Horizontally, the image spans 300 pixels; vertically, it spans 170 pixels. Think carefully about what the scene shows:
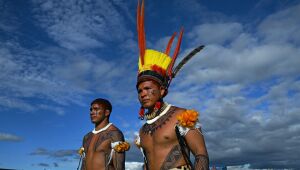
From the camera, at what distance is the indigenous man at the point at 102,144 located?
9.14 metres

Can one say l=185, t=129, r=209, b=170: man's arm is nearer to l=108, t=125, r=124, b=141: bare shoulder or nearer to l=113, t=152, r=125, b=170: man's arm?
l=113, t=152, r=125, b=170: man's arm

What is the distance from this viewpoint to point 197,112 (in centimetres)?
524

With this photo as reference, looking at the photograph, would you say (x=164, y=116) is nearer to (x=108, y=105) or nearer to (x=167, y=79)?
(x=167, y=79)

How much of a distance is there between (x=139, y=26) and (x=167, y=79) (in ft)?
3.09

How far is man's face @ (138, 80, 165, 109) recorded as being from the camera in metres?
5.66

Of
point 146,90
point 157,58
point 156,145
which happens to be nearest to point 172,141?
point 156,145

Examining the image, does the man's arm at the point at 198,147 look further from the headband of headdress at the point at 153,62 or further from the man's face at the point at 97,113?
the man's face at the point at 97,113

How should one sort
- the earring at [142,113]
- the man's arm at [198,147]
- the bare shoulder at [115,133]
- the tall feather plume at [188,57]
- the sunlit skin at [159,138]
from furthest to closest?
the bare shoulder at [115,133]
the tall feather plume at [188,57]
the earring at [142,113]
the sunlit skin at [159,138]
the man's arm at [198,147]

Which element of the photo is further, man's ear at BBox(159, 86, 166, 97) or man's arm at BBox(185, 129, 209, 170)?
man's ear at BBox(159, 86, 166, 97)

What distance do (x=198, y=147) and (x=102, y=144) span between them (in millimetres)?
4601

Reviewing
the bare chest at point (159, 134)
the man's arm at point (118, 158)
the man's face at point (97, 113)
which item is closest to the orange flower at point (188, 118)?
the bare chest at point (159, 134)

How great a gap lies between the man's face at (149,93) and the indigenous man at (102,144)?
12.2 ft

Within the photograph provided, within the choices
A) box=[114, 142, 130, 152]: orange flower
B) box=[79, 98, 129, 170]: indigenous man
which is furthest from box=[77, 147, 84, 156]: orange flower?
box=[114, 142, 130, 152]: orange flower

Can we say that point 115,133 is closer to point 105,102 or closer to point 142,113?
point 105,102
